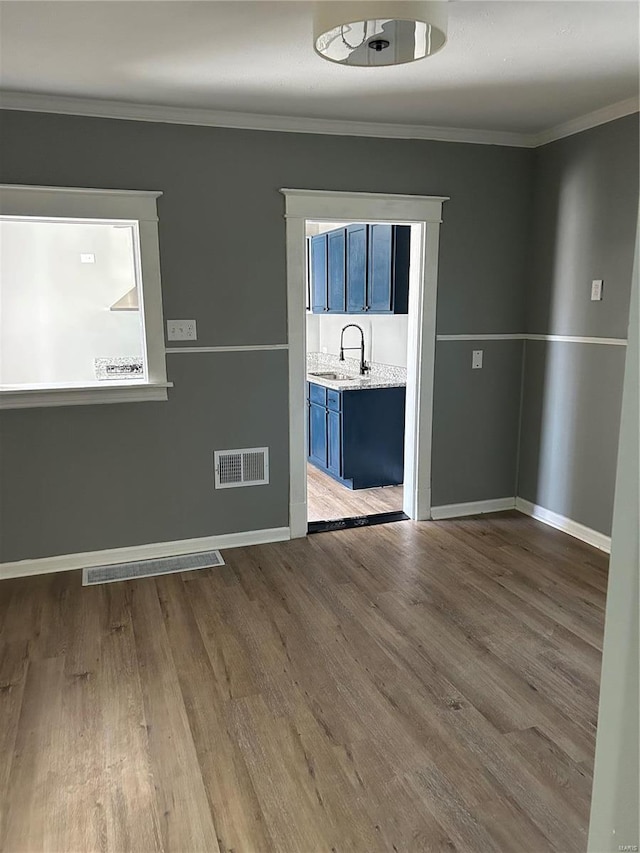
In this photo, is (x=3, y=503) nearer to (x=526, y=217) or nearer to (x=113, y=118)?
(x=113, y=118)

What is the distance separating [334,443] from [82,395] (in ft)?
7.42

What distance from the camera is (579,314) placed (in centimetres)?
386

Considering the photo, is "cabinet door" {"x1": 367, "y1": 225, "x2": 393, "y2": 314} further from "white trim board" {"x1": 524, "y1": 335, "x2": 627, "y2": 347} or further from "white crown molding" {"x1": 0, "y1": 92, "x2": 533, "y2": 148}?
"white trim board" {"x1": 524, "y1": 335, "x2": 627, "y2": 347}

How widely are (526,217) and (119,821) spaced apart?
4050 millimetres

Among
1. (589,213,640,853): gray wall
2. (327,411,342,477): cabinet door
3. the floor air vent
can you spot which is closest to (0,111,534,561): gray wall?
the floor air vent

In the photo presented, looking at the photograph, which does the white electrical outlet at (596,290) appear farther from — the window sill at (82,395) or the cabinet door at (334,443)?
the window sill at (82,395)

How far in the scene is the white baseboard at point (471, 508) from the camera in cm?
439

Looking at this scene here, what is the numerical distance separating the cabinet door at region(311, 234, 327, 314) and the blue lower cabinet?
1105mm

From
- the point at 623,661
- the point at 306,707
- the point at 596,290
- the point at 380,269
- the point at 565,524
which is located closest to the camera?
the point at 623,661

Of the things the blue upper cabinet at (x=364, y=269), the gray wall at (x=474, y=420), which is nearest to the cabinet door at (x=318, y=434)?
the blue upper cabinet at (x=364, y=269)

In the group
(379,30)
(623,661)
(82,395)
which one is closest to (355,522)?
(82,395)

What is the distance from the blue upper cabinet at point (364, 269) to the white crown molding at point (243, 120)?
0.85 meters

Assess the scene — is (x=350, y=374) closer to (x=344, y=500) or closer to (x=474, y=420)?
(x=344, y=500)

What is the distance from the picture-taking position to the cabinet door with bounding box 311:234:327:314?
5.87 meters
